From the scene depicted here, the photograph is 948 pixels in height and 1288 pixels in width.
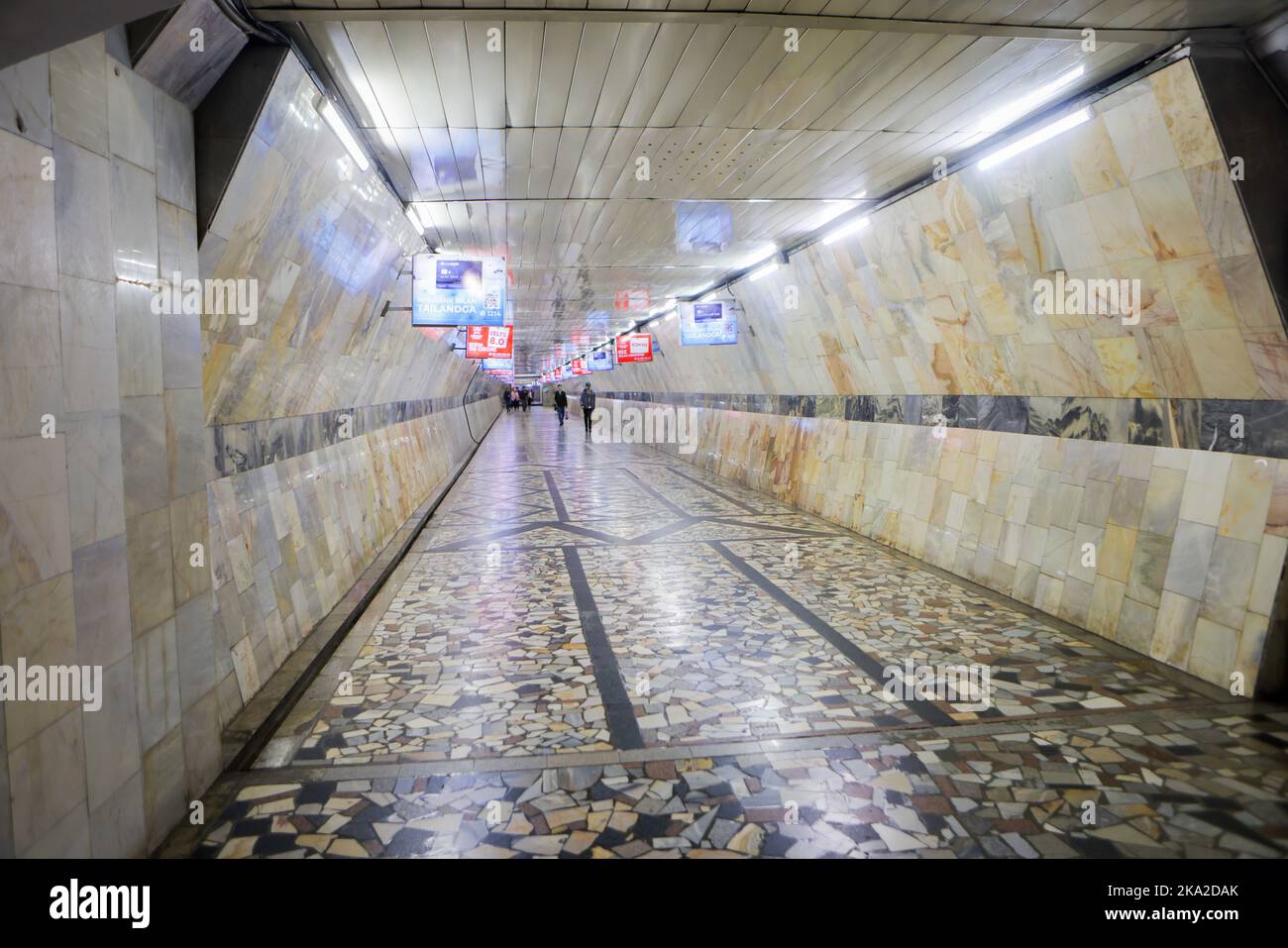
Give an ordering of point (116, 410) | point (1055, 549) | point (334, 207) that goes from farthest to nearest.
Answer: point (1055, 549) → point (334, 207) → point (116, 410)

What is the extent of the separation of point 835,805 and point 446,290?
736 cm

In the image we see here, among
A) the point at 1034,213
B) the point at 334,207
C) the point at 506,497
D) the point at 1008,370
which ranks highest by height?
the point at 1034,213

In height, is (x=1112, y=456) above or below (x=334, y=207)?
below

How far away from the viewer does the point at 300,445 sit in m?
6.79

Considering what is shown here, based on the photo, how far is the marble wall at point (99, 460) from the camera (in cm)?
254

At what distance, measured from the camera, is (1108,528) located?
6223mm

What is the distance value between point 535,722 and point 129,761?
2198mm

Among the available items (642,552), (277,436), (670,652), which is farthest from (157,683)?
(642,552)

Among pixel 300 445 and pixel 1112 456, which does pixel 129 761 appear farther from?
pixel 1112 456

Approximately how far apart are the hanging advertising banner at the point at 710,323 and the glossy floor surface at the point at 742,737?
637 cm

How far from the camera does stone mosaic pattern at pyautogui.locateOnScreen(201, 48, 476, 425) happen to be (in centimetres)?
434

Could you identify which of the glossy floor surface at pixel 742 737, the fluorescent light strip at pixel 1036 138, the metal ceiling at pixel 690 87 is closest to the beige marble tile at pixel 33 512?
the glossy floor surface at pixel 742 737

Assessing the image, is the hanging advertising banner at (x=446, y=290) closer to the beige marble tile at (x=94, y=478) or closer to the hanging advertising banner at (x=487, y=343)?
the hanging advertising banner at (x=487, y=343)

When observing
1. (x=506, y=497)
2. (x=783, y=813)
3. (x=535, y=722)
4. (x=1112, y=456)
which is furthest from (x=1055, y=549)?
(x=506, y=497)
